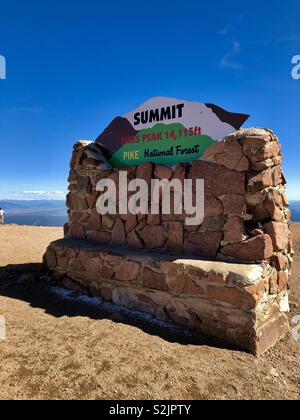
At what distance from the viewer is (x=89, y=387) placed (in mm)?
2887

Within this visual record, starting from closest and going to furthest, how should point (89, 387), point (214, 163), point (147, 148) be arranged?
point (89, 387) → point (214, 163) → point (147, 148)

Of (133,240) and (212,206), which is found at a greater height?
(212,206)

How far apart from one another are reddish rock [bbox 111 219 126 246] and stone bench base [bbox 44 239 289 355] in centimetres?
29

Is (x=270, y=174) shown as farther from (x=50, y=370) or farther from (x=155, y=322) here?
(x=50, y=370)

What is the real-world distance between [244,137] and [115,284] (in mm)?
2863

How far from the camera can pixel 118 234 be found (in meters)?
5.50

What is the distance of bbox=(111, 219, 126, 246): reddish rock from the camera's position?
17.8 ft

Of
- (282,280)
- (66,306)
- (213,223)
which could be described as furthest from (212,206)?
(66,306)

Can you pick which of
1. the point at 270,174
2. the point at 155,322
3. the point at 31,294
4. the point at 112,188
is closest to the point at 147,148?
the point at 112,188

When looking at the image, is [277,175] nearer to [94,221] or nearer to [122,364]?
[122,364]

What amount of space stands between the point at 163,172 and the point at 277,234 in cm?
186

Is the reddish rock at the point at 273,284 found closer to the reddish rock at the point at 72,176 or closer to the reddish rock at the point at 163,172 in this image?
the reddish rock at the point at 163,172
